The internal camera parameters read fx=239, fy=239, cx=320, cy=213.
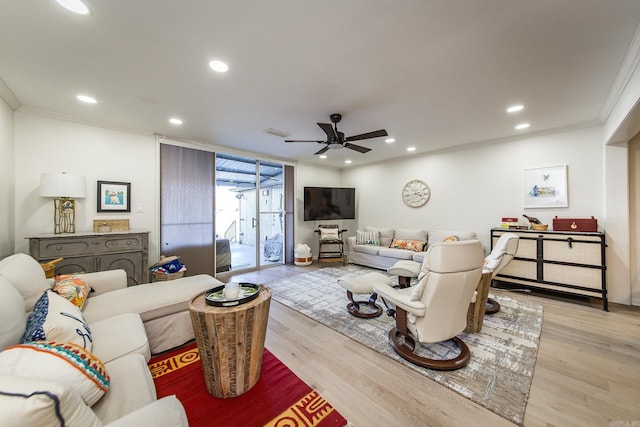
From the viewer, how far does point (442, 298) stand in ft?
6.19

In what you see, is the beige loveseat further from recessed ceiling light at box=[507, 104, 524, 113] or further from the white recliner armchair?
recessed ceiling light at box=[507, 104, 524, 113]

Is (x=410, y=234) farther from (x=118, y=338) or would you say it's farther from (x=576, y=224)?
(x=118, y=338)

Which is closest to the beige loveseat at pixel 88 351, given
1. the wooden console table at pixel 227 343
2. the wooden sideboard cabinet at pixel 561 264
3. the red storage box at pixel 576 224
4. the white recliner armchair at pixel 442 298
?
the wooden console table at pixel 227 343

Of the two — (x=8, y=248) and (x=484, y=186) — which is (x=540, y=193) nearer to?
(x=484, y=186)

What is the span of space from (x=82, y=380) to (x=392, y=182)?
19.4 ft

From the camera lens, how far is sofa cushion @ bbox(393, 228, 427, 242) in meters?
5.19

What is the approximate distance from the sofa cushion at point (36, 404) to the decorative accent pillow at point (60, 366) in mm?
140

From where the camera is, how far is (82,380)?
3.23ft

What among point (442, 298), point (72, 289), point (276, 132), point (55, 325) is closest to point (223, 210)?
point (276, 132)

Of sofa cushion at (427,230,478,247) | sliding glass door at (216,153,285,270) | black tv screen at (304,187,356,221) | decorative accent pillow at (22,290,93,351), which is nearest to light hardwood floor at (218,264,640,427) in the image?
decorative accent pillow at (22,290,93,351)

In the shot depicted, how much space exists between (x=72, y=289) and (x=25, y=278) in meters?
0.32

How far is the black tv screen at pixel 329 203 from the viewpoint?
6020 mm

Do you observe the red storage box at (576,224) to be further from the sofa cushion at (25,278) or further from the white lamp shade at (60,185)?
the white lamp shade at (60,185)

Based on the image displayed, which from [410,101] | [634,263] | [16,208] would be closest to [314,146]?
[410,101]
